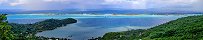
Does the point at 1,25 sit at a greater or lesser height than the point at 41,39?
greater

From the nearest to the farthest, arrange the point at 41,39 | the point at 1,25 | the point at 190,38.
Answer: the point at 1,25 < the point at 190,38 < the point at 41,39

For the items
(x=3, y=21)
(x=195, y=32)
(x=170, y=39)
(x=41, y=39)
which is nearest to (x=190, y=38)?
(x=170, y=39)

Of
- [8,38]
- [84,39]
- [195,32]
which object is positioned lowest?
[84,39]

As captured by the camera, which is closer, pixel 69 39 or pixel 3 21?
pixel 3 21

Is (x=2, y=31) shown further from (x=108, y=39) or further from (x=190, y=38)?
(x=108, y=39)

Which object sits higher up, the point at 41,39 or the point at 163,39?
the point at 163,39

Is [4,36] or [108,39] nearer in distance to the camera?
[4,36]

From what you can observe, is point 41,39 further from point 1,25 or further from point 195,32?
point 1,25

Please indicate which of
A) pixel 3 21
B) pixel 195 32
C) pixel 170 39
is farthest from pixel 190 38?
pixel 3 21

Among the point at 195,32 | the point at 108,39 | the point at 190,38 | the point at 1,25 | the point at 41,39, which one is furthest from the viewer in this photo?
the point at 41,39
